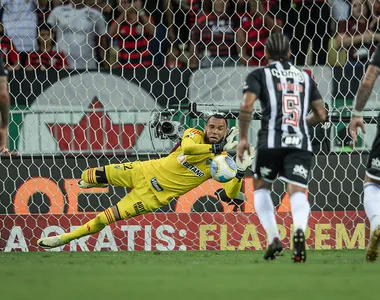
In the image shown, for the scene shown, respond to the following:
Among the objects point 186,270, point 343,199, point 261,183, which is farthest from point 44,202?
point 186,270

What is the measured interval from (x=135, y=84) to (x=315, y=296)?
6454 mm

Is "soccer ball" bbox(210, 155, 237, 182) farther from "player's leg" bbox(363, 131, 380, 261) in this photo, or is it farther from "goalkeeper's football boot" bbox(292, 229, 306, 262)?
"goalkeeper's football boot" bbox(292, 229, 306, 262)

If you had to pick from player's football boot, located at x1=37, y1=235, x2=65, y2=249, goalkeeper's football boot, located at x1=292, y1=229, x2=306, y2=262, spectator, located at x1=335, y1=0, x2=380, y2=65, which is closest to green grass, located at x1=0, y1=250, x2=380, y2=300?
goalkeeper's football boot, located at x1=292, y1=229, x2=306, y2=262

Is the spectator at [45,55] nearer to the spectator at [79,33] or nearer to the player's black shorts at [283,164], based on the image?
the spectator at [79,33]

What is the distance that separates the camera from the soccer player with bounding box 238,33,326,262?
23.8ft

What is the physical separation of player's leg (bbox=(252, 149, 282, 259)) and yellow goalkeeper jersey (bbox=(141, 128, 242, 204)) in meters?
2.43

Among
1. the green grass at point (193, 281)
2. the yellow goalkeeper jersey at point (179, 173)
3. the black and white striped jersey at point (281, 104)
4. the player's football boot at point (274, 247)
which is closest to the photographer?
the green grass at point (193, 281)

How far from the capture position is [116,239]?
10719mm

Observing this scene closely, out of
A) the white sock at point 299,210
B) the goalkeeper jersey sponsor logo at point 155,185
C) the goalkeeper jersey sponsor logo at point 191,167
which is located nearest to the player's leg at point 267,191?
the white sock at point 299,210

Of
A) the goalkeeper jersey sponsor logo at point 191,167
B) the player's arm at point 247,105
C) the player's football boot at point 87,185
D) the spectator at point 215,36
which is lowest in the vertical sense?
the player's football boot at point 87,185

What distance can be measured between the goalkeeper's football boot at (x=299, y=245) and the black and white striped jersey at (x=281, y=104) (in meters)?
0.76

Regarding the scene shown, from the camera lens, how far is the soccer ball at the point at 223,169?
9.55m

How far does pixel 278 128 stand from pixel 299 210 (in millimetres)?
628

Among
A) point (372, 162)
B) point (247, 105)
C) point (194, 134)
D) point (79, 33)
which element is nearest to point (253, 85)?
point (247, 105)
